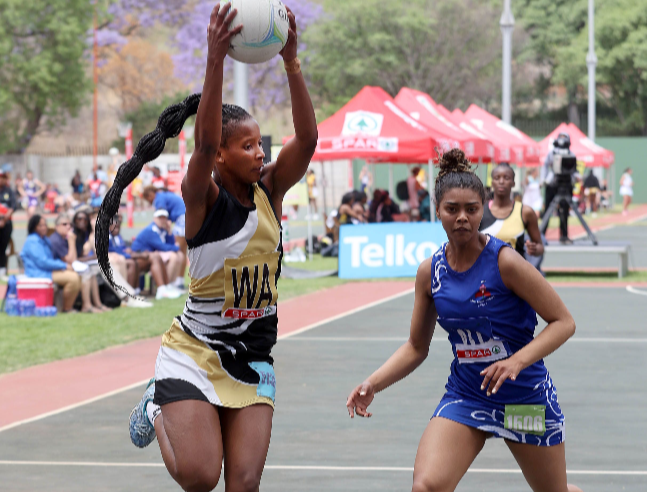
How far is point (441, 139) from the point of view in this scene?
2012 cm

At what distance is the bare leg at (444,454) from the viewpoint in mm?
4090

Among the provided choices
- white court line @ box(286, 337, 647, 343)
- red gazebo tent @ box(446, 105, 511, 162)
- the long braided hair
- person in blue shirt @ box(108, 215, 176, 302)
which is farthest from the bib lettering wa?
red gazebo tent @ box(446, 105, 511, 162)

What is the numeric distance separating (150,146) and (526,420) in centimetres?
182

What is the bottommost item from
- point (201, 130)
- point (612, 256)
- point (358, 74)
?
point (612, 256)

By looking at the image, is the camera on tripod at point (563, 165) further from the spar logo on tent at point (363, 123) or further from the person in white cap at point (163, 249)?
the person in white cap at point (163, 249)

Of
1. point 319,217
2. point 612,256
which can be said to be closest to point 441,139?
point 612,256

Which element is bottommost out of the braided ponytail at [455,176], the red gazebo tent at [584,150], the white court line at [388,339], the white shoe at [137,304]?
the white court line at [388,339]

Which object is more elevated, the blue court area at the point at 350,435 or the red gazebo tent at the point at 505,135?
the red gazebo tent at the point at 505,135

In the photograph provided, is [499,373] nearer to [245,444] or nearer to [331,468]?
[245,444]

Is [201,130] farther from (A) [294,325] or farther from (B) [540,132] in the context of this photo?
(B) [540,132]

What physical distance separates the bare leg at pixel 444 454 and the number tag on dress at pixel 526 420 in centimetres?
13

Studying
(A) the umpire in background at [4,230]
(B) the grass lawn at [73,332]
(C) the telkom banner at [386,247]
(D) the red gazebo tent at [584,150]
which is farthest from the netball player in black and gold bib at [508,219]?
(D) the red gazebo tent at [584,150]

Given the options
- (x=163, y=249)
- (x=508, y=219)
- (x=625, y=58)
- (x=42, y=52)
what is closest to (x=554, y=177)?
(x=163, y=249)

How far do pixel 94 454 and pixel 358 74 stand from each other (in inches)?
1794
